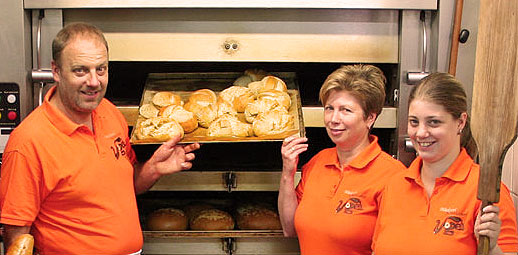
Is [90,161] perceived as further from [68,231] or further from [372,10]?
[372,10]

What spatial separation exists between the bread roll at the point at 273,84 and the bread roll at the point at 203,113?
22cm

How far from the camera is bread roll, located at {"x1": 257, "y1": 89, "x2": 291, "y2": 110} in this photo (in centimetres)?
249

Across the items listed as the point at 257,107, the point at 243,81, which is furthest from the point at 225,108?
the point at 243,81

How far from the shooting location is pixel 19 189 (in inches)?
80.8

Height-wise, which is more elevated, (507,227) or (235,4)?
(235,4)

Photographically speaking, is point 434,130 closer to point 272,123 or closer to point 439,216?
point 439,216

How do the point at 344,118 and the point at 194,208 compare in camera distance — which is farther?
the point at 194,208

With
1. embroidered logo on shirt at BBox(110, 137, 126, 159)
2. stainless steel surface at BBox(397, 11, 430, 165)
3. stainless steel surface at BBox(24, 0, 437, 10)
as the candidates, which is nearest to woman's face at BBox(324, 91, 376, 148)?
stainless steel surface at BBox(397, 11, 430, 165)

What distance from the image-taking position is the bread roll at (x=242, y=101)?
8.34 feet

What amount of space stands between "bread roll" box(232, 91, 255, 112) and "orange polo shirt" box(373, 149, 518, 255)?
71 cm

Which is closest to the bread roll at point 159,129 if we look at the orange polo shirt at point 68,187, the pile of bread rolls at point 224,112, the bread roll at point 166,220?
the pile of bread rolls at point 224,112

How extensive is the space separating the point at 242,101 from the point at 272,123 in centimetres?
22

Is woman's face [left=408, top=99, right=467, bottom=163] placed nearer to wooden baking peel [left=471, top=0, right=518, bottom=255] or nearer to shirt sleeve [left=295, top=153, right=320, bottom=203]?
wooden baking peel [left=471, top=0, right=518, bottom=255]

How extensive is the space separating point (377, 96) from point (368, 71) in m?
0.09
